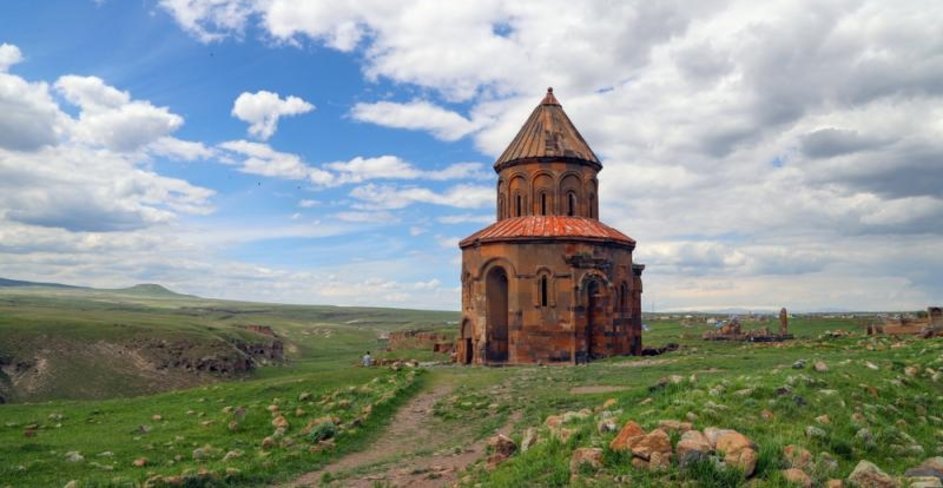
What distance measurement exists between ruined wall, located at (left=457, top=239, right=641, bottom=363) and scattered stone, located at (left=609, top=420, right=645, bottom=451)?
1772 cm

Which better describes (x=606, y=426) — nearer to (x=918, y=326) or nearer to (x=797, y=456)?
(x=797, y=456)

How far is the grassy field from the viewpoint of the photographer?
7.55 meters

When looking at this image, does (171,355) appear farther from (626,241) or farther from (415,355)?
(626,241)

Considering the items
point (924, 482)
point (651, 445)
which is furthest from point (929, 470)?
point (651, 445)

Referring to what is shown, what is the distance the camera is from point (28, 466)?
33.3 ft

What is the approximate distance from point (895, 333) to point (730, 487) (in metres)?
26.6

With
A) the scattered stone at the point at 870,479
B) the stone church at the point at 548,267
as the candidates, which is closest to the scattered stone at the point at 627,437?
the scattered stone at the point at 870,479

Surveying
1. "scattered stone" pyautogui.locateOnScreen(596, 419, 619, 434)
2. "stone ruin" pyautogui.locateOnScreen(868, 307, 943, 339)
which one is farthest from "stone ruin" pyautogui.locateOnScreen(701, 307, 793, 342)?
"scattered stone" pyautogui.locateOnScreen(596, 419, 619, 434)

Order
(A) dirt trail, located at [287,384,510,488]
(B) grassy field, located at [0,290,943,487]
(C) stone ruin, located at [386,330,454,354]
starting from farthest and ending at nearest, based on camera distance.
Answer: (C) stone ruin, located at [386,330,454,354] → (A) dirt trail, located at [287,384,510,488] → (B) grassy field, located at [0,290,943,487]

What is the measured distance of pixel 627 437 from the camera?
7074 millimetres

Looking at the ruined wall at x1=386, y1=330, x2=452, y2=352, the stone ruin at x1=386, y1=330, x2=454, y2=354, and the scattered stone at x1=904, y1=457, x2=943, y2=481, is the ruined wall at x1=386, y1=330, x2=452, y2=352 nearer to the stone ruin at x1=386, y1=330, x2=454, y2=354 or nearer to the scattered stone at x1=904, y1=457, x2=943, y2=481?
the stone ruin at x1=386, y1=330, x2=454, y2=354

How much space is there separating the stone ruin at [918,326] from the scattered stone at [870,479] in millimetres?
22703

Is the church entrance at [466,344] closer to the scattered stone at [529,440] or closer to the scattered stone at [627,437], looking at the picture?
the scattered stone at [529,440]

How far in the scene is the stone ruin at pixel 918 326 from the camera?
1008 inches
